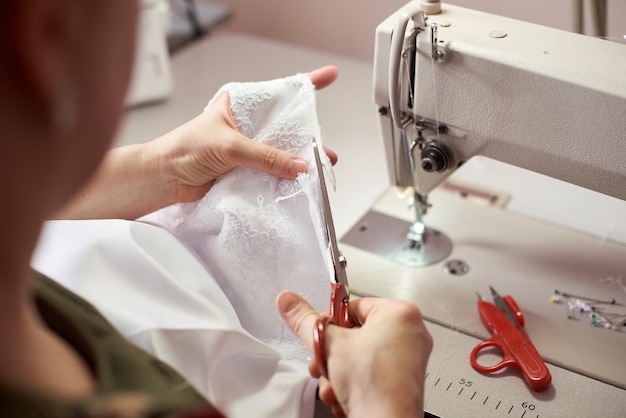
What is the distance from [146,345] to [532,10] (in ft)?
4.60

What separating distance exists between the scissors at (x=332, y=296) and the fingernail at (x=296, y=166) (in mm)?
36

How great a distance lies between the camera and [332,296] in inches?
38.5

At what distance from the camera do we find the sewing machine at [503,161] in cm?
103

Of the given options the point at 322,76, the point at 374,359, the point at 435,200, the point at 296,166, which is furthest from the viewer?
the point at 435,200

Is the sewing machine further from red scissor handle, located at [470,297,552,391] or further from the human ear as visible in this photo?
the human ear

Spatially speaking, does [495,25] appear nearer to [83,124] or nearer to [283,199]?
[283,199]

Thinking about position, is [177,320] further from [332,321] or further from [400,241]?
[400,241]

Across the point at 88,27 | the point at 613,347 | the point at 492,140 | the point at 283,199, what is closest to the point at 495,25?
the point at 492,140

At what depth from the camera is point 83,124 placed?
1.72ft

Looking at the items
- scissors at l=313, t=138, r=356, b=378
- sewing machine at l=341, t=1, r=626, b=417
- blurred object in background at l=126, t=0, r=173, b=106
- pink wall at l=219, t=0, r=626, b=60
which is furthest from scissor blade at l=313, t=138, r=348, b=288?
pink wall at l=219, t=0, r=626, b=60

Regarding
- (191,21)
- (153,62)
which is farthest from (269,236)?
(191,21)

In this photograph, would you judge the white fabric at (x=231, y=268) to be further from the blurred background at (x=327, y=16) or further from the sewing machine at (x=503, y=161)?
the blurred background at (x=327, y=16)

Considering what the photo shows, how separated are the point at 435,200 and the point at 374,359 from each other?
0.67m

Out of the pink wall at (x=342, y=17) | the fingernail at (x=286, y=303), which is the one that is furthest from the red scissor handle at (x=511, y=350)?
the pink wall at (x=342, y=17)
